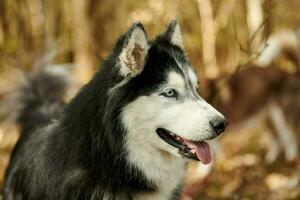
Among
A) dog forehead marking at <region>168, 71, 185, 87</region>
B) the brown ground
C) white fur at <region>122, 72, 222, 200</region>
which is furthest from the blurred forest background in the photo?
white fur at <region>122, 72, 222, 200</region>

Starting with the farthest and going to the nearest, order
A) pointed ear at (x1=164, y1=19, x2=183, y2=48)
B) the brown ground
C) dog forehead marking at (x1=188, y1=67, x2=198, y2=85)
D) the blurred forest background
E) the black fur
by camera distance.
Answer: the blurred forest background, the brown ground, pointed ear at (x1=164, y1=19, x2=183, y2=48), dog forehead marking at (x1=188, y1=67, x2=198, y2=85), the black fur

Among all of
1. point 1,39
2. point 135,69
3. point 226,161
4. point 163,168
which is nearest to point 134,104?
point 135,69

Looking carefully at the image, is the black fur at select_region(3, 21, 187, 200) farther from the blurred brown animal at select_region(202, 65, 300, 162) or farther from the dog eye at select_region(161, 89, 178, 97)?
the blurred brown animal at select_region(202, 65, 300, 162)

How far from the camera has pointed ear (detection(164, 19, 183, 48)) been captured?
3.91 metres

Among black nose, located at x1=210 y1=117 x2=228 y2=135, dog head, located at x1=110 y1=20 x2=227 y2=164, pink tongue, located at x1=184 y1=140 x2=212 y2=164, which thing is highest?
dog head, located at x1=110 y1=20 x2=227 y2=164

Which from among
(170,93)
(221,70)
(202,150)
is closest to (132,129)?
(170,93)

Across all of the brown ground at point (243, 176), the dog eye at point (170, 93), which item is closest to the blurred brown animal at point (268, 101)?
the brown ground at point (243, 176)

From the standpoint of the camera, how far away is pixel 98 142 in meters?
3.62

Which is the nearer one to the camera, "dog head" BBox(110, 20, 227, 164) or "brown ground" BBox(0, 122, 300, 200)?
"dog head" BBox(110, 20, 227, 164)

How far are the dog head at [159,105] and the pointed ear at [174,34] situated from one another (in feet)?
0.85

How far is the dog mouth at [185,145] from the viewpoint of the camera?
142 inches

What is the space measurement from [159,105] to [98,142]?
17.5 inches

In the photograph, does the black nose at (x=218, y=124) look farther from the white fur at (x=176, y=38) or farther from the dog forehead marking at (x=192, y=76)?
the white fur at (x=176, y=38)

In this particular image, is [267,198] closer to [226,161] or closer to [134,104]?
[226,161]
